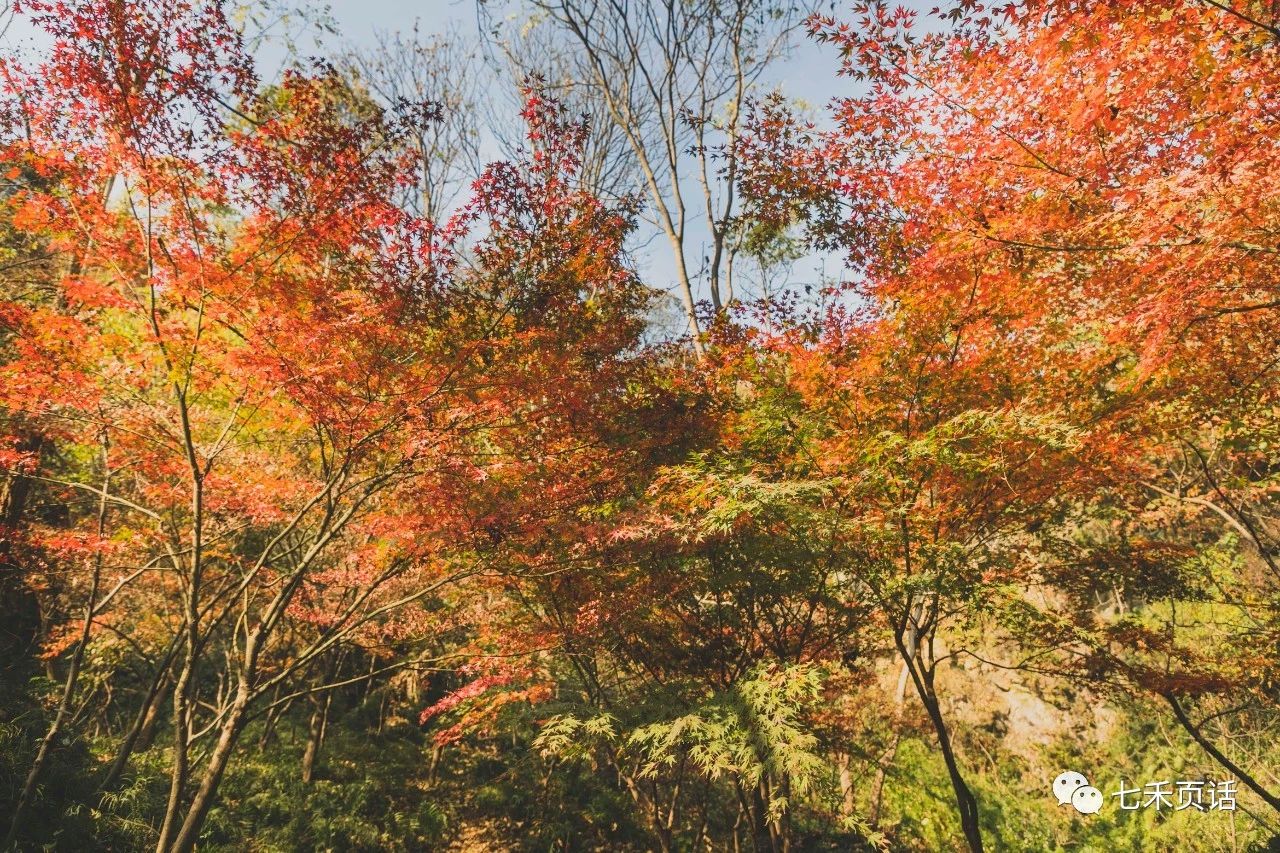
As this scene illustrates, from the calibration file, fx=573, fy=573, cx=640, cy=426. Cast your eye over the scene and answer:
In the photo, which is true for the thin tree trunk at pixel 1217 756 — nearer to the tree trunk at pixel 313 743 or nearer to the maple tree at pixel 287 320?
the maple tree at pixel 287 320

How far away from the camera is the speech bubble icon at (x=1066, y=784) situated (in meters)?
12.2

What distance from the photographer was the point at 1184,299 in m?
4.21

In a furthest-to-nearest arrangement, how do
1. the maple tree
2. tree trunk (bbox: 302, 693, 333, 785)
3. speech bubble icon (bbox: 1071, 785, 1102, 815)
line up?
speech bubble icon (bbox: 1071, 785, 1102, 815) < tree trunk (bbox: 302, 693, 333, 785) < the maple tree

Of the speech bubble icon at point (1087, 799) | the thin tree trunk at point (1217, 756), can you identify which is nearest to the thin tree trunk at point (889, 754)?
the thin tree trunk at point (1217, 756)

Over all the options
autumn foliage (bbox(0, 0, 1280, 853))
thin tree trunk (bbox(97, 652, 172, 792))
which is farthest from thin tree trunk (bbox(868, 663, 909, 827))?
thin tree trunk (bbox(97, 652, 172, 792))

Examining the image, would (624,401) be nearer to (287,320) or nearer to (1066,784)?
(287,320)

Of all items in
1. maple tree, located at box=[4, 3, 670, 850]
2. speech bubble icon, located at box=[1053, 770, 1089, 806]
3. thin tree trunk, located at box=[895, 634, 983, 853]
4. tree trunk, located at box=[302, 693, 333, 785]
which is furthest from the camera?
speech bubble icon, located at box=[1053, 770, 1089, 806]

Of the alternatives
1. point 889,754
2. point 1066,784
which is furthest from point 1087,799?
point 889,754

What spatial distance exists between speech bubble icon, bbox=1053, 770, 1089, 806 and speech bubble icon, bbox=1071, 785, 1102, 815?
0.09 metres

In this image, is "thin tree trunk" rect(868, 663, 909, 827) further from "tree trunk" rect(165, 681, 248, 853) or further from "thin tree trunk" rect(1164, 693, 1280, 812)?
"tree trunk" rect(165, 681, 248, 853)

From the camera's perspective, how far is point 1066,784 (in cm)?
1268

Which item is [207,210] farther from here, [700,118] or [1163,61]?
[700,118]

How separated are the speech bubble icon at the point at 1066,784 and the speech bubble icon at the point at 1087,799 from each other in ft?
0.29

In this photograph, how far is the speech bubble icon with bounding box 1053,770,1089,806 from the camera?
1219cm
